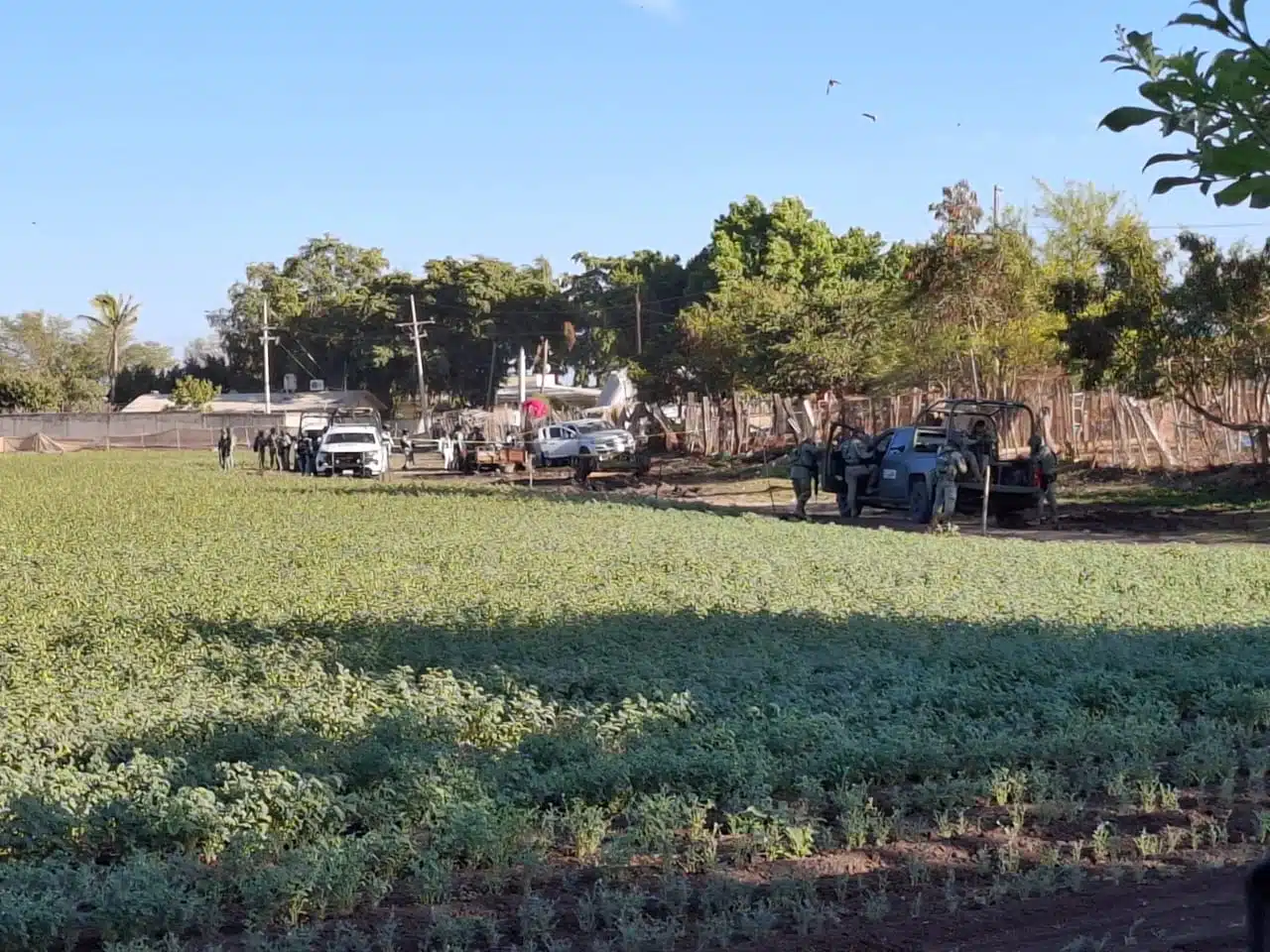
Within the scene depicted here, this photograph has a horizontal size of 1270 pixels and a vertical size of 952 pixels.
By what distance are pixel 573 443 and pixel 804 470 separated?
25.1 meters

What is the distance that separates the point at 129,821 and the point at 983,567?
40.6 feet

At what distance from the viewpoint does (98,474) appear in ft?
Result: 150

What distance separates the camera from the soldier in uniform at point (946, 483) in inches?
970

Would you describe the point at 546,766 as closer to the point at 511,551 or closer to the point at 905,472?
the point at 511,551

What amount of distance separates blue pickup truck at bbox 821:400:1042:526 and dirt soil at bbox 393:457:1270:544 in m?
0.38

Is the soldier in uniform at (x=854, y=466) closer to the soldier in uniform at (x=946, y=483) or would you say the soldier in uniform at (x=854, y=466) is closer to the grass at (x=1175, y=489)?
the soldier in uniform at (x=946, y=483)

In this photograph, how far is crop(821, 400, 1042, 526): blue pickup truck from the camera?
25750mm

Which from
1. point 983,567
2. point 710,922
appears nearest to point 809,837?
point 710,922

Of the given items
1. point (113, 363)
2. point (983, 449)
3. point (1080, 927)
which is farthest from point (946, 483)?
point (113, 363)

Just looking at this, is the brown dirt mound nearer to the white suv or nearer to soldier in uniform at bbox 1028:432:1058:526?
the white suv

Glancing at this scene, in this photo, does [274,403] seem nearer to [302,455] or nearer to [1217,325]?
[302,455]

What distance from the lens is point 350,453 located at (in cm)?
4778

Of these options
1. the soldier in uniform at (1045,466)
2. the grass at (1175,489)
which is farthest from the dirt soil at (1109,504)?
the soldier in uniform at (1045,466)

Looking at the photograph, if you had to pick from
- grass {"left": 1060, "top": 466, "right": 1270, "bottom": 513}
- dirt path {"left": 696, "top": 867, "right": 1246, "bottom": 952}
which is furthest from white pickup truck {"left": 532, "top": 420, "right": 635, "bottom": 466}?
dirt path {"left": 696, "top": 867, "right": 1246, "bottom": 952}
